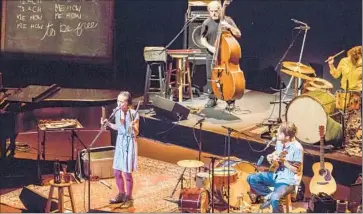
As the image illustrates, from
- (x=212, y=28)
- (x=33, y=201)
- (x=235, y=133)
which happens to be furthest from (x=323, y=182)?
(x=33, y=201)

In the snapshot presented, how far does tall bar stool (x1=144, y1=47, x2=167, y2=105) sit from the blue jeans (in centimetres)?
306

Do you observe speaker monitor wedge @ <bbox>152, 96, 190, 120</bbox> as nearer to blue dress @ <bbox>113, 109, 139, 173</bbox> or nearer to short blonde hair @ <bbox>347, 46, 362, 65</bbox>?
blue dress @ <bbox>113, 109, 139, 173</bbox>

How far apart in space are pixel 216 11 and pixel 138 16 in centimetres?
141

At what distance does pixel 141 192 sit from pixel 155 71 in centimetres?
296

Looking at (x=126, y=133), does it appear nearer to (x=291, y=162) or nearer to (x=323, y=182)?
(x=291, y=162)

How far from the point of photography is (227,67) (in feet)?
32.3

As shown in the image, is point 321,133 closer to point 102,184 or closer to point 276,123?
point 276,123

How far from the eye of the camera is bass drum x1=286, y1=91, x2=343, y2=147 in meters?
9.16

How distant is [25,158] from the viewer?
9688 millimetres

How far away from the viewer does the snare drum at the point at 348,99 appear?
941 centimetres

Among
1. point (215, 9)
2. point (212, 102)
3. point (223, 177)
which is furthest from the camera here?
point (212, 102)

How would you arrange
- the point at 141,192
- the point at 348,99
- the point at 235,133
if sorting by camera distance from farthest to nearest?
the point at 235,133 → the point at 348,99 → the point at 141,192

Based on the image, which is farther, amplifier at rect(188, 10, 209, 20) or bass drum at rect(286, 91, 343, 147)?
amplifier at rect(188, 10, 209, 20)

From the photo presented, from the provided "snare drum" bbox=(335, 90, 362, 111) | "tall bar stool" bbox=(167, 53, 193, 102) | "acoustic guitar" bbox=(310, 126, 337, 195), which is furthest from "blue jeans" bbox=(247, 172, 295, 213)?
"tall bar stool" bbox=(167, 53, 193, 102)
